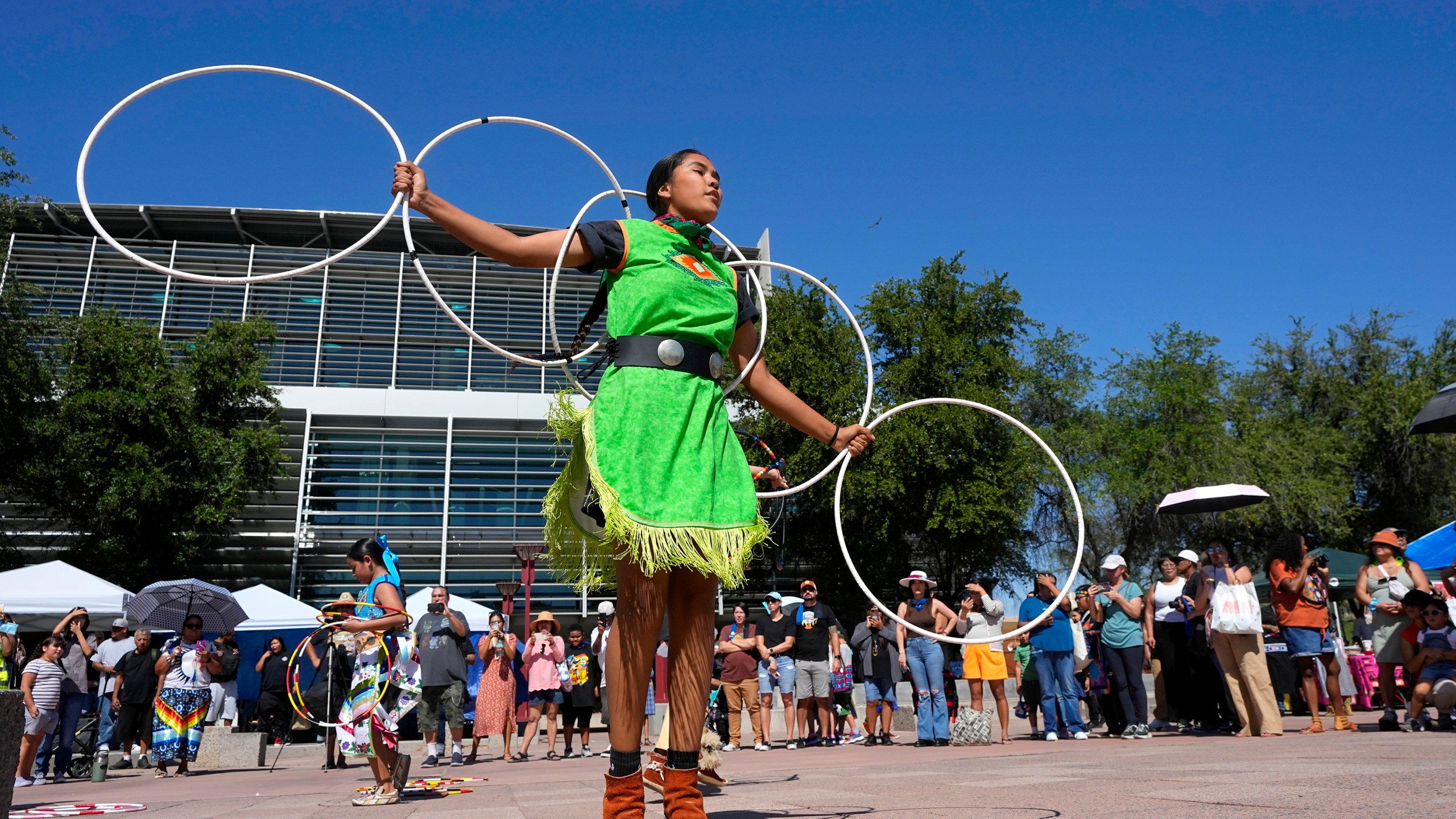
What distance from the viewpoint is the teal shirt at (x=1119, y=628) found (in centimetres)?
1167

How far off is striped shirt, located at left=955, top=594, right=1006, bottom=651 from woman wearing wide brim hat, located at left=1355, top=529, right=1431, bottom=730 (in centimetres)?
377

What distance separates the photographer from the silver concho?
3.59 metres

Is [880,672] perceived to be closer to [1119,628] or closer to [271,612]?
[1119,628]

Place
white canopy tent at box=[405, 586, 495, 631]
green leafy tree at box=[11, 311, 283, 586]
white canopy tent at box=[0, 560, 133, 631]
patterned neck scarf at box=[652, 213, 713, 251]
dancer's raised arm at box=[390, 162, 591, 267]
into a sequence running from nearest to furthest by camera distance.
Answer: dancer's raised arm at box=[390, 162, 591, 267] → patterned neck scarf at box=[652, 213, 713, 251] → white canopy tent at box=[0, 560, 133, 631] → white canopy tent at box=[405, 586, 495, 631] → green leafy tree at box=[11, 311, 283, 586]

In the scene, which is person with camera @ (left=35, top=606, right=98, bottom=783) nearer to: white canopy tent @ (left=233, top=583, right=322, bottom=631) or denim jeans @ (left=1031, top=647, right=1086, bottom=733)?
white canopy tent @ (left=233, top=583, right=322, bottom=631)

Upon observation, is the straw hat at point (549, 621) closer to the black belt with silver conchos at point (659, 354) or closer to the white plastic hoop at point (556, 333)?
the white plastic hoop at point (556, 333)

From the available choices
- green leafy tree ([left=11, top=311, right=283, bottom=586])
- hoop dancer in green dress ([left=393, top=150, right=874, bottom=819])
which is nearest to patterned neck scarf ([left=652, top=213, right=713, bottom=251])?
hoop dancer in green dress ([left=393, top=150, right=874, bottom=819])

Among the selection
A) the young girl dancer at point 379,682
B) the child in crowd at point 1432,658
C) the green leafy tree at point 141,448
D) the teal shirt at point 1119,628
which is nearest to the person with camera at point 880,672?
the teal shirt at point 1119,628

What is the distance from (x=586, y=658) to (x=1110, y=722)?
7.02 meters

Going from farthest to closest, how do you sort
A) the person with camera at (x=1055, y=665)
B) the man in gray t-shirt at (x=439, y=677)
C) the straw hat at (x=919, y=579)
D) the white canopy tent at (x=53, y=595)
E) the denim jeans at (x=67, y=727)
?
the white canopy tent at (x=53, y=595) < the man in gray t-shirt at (x=439, y=677) < the denim jeans at (x=67, y=727) < the straw hat at (x=919, y=579) < the person with camera at (x=1055, y=665)

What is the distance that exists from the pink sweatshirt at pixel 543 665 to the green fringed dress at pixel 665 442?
36.8 feet

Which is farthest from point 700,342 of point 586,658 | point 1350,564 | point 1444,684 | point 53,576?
point 1350,564

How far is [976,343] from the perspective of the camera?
33.8m

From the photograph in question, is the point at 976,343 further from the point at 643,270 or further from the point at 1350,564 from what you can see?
the point at 643,270
